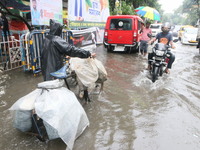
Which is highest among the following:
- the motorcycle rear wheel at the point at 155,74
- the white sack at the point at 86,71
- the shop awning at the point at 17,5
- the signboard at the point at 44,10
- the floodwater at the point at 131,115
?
the shop awning at the point at 17,5

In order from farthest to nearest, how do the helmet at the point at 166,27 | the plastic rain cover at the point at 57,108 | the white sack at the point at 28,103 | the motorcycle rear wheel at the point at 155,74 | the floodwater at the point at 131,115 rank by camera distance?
the helmet at the point at 166,27, the motorcycle rear wheel at the point at 155,74, the floodwater at the point at 131,115, the white sack at the point at 28,103, the plastic rain cover at the point at 57,108

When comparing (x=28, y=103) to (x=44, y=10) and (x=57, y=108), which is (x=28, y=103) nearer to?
(x=57, y=108)

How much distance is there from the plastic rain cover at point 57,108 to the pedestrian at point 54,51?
53 centimetres

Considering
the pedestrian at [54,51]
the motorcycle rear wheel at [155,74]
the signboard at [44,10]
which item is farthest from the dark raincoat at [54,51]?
the signboard at [44,10]

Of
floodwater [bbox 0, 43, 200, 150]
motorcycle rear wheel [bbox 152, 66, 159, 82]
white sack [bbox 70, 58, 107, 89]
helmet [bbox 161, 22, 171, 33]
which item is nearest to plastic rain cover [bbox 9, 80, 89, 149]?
floodwater [bbox 0, 43, 200, 150]

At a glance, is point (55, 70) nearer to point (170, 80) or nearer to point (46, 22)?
point (170, 80)

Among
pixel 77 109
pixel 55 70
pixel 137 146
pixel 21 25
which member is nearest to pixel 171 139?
pixel 137 146

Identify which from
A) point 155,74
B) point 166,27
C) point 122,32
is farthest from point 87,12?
point 155,74

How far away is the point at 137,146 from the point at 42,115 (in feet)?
4.45

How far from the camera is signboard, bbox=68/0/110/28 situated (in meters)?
9.65

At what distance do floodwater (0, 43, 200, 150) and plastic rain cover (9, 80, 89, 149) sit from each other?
0.33 metres

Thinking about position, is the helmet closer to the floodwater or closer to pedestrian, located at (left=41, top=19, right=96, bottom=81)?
the floodwater

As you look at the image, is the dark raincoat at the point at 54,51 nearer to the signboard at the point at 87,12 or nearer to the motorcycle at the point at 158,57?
the motorcycle at the point at 158,57

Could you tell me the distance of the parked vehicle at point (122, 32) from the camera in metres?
9.73
